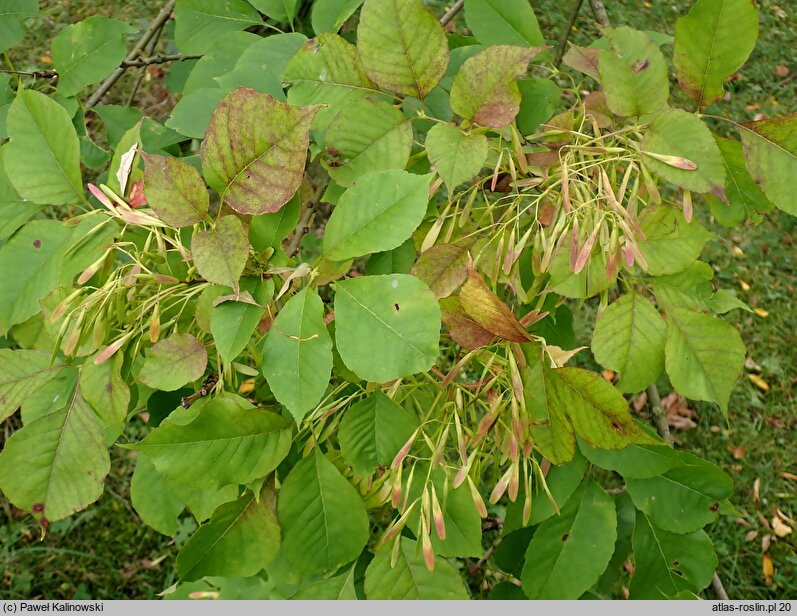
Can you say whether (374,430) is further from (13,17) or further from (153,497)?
(13,17)

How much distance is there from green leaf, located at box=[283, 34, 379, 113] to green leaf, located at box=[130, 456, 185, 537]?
0.48 meters

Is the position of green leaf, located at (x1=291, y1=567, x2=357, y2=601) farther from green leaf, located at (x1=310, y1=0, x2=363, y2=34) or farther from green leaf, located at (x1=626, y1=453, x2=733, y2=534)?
green leaf, located at (x1=310, y1=0, x2=363, y2=34)

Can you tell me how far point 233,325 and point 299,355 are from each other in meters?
0.07

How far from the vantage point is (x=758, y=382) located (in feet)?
8.57

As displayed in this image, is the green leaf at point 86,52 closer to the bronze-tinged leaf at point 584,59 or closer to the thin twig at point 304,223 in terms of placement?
the thin twig at point 304,223

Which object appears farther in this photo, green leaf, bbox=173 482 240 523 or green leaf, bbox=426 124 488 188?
green leaf, bbox=173 482 240 523

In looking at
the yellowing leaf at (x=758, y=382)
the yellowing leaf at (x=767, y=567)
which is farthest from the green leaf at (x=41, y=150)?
the yellowing leaf at (x=758, y=382)

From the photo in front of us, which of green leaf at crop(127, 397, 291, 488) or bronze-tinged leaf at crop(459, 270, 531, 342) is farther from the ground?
bronze-tinged leaf at crop(459, 270, 531, 342)

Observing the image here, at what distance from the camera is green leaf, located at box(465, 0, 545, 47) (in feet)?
3.12

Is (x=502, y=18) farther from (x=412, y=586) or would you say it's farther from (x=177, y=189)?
(x=412, y=586)

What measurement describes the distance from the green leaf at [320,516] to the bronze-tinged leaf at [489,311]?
0.26 m

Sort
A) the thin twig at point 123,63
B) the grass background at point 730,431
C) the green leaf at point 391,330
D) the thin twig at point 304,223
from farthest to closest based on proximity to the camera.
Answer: the grass background at point 730,431 < the thin twig at point 123,63 < the thin twig at point 304,223 < the green leaf at point 391,330

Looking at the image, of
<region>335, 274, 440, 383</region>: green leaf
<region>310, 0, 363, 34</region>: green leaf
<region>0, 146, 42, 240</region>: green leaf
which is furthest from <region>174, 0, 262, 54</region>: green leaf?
<region>335, 274, 440, 383</region>: green leaf

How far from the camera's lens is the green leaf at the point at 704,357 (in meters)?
0.79
